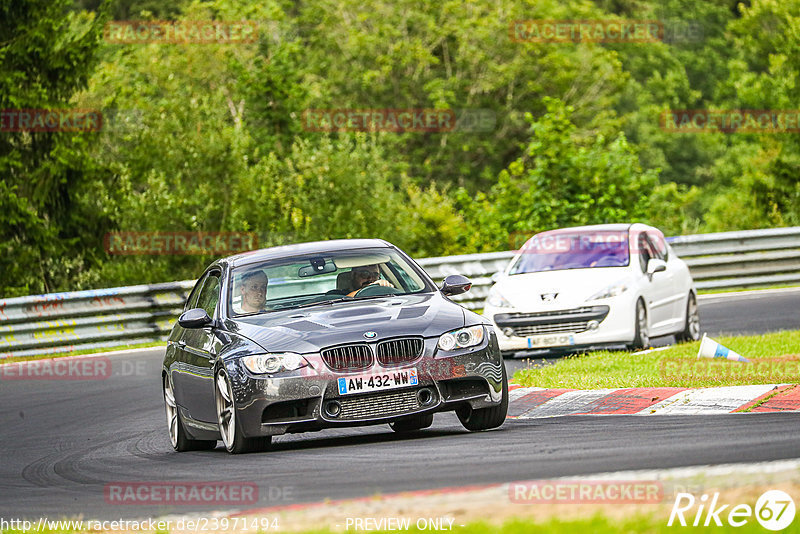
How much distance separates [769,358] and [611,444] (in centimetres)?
590

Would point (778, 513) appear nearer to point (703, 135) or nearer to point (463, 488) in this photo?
point (463, 488)

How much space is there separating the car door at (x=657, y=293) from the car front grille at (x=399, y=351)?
7.53 m

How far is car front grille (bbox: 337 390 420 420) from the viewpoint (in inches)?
369

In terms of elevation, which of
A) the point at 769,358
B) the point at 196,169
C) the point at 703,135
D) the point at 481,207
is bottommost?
the point at 703,135

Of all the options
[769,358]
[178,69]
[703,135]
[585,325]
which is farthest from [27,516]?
[703,135]

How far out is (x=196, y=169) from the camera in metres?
34.0

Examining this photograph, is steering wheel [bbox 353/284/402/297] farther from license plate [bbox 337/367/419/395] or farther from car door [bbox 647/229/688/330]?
car door [bbox 647/229/688/330]

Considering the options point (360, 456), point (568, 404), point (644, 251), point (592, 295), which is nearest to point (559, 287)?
point (592, 295)

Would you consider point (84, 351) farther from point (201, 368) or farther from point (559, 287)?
point (201, 368)

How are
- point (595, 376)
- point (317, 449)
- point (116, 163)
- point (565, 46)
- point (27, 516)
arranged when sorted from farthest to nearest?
point (565, 46)
point (116, 163)
point (595, 376)
point (317, 449)
point (27, 516)

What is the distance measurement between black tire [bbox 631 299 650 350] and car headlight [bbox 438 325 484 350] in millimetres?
6733

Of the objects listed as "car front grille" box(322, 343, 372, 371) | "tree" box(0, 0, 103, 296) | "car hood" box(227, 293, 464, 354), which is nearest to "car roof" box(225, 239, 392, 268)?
"car hood" box(227, 293, 464, 354)

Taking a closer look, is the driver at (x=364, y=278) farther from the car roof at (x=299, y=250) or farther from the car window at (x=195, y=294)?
the car window at (x=195, y=294)

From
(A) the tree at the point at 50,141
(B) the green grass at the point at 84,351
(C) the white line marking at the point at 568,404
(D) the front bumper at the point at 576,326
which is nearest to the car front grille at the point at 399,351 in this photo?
(C) the white line marking at the point at 568,404
